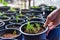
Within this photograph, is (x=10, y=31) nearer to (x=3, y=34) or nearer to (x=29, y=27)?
(x=3, y=34)

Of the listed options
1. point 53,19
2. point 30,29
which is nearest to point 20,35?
point 30,29

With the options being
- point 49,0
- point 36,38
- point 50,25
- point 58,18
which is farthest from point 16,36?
point 49,0

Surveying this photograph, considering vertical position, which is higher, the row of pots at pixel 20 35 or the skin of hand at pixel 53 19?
the skin of hand at pixel 53 19

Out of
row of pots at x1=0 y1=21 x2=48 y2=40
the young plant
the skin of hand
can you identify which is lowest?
row of pots at x1=0 y1=21 x2=48 y2=40

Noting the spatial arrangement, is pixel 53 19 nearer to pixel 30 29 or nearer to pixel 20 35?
pixel 30 29

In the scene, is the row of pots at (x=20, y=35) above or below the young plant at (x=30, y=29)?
below

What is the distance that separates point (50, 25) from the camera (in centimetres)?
154

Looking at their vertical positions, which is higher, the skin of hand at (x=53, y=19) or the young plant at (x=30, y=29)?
the skin of hand at (x=53, y=19)

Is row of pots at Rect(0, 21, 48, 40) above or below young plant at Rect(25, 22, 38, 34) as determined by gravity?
below

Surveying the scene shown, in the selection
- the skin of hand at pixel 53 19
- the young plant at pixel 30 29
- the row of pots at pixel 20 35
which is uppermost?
the skin of hand at pixel 53 19

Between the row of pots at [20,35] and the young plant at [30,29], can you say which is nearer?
the row of pots at [20,35]

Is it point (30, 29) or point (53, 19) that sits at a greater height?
point (53, 19)

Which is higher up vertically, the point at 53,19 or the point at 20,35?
the point at 53,19

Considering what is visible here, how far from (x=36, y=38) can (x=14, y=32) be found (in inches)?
14.7
